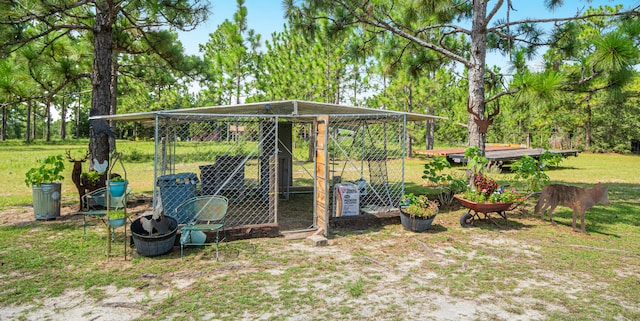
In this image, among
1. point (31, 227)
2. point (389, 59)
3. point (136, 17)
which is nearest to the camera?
point (31, 227)

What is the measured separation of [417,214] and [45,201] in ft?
22.1

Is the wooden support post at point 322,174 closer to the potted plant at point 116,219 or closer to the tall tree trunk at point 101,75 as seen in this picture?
the potted plant at point 116,219

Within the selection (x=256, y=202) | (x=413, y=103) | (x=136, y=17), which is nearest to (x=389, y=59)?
(x=256, y=202)

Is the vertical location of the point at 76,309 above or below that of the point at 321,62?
below

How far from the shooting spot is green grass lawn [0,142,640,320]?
11.0 feet

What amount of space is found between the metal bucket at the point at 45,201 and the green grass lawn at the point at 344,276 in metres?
0.24

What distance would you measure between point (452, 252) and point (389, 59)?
265 inches

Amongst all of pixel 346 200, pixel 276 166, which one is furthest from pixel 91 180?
pixel 346 200

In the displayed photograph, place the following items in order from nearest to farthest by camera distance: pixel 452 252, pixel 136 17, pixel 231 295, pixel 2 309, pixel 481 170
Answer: pixel 2 309 → pixel 231 295 → pixel 452 252 → pixel 481 170 → pixel 136 17

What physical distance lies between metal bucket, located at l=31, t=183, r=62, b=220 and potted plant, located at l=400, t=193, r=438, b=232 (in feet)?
21.1

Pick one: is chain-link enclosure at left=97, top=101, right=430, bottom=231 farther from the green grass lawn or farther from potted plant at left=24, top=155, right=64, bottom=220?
potted plant at left=24, top=155, right=64, bottom=220

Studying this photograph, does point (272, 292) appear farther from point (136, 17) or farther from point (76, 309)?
point (136, 17)

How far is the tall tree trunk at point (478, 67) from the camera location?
26.6 ft

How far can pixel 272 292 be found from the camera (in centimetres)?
375
